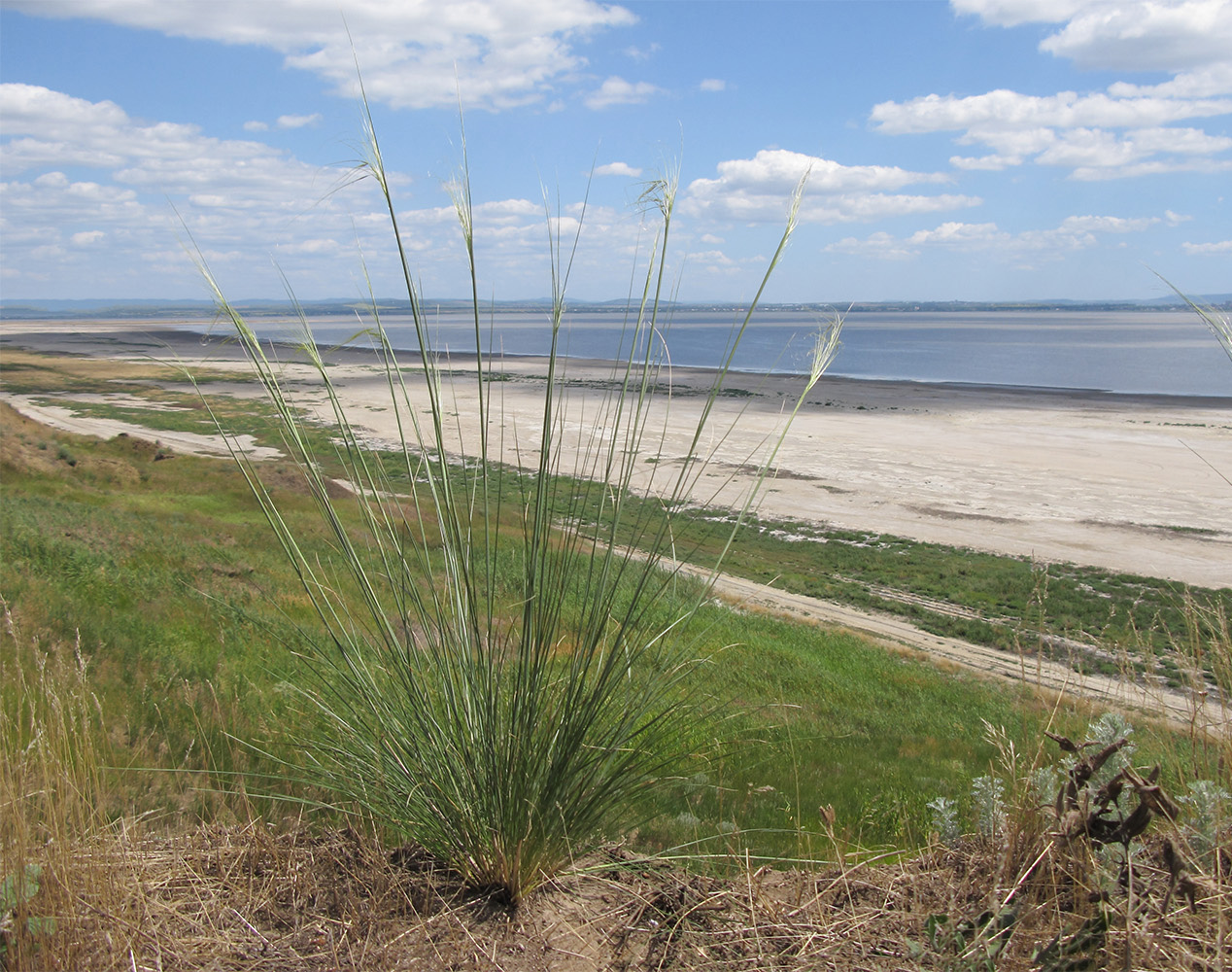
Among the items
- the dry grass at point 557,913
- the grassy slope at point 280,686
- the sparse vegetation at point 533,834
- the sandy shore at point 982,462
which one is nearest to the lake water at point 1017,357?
the sandy shore at point 982,462

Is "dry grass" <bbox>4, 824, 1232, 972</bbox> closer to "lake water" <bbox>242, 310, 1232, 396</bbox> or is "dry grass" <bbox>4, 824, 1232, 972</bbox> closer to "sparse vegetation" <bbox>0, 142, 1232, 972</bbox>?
"sparse vegetation" <bbox>0, 142, 1232, 972</bbox>

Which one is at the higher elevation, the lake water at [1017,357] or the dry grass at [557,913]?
the lake water at [1017,357]

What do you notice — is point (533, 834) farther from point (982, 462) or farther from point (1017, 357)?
point (1017, 357)

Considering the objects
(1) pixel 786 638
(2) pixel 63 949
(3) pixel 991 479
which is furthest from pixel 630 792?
(3) pixel 991 479

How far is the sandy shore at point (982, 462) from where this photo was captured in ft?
78.9

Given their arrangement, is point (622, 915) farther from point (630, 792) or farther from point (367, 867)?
point (367, 867)

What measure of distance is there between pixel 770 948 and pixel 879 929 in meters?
0.33

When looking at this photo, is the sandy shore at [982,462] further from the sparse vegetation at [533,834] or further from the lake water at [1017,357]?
the sparse vegetation at [533,834]

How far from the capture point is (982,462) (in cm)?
3625

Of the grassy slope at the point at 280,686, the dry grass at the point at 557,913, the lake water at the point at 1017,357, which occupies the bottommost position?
the grassy slope at the point at 280,686

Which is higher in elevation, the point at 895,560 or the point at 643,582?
the point at 643,582

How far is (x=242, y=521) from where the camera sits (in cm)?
1648

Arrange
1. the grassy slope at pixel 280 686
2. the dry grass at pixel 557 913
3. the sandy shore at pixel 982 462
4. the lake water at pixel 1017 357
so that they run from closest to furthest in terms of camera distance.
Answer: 1. the dry grass at pixel 557 913
2. the grassy slope at pixel 280 686
3. the sandy shore at pixel 982 462
4. the lake water at pixel 1017 357

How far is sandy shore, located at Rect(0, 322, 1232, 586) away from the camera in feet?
78.9
